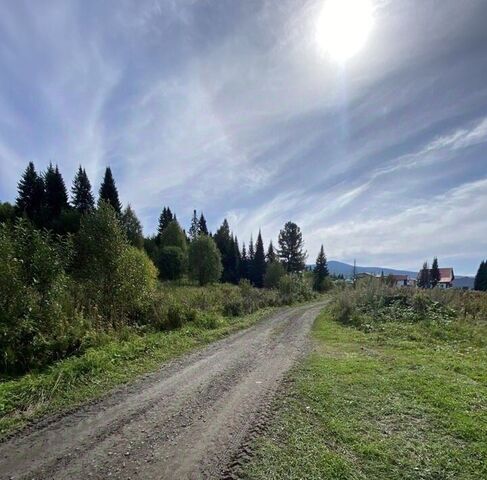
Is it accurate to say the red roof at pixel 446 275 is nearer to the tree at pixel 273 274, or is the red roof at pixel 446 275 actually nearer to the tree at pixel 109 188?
the tree at pixel 273 274

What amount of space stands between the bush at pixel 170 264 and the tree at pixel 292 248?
2682 centimetres

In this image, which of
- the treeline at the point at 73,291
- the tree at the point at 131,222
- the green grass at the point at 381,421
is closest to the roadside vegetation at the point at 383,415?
the green grass at the point at 381,421

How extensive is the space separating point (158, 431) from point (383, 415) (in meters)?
3.46

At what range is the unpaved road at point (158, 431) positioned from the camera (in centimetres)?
400

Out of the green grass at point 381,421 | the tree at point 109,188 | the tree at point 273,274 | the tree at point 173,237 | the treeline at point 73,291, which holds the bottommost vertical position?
the green grass at point 381,421

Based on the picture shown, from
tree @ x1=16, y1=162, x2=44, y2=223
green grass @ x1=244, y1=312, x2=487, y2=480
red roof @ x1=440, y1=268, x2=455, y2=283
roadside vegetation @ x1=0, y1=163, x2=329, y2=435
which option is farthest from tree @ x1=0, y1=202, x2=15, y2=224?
red roof @ x1=440, y1=268, x2=455, y2=283

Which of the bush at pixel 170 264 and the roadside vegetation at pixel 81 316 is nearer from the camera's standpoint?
the roadside vegetation at pixel 81 316

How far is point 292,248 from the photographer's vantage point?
6981cm

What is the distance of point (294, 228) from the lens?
70250mm

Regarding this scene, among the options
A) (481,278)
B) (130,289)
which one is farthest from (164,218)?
(481,278)

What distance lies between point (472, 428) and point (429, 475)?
1.52 metres

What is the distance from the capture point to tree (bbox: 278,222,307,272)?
69.4m

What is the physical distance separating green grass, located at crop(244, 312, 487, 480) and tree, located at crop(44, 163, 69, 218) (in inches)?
2046

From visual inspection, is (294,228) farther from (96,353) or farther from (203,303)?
(96,353)
